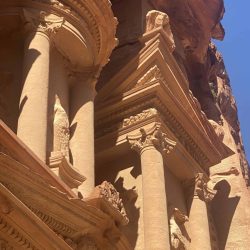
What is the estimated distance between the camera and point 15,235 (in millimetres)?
7445

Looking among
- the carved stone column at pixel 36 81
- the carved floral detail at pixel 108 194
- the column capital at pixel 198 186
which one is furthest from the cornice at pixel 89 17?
the carved floral detail at pixel 108 194

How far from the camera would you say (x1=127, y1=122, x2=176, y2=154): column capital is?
14438mm

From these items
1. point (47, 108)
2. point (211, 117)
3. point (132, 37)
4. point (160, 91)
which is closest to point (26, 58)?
point (47, 108)

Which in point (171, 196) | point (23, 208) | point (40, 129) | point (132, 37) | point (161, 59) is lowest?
point (23, 208)

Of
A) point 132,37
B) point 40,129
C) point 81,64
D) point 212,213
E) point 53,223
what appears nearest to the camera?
point 53,223

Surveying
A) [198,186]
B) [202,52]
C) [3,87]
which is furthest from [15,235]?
[202,52]

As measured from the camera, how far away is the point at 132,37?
17.0m

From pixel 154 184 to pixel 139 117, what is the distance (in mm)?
1851

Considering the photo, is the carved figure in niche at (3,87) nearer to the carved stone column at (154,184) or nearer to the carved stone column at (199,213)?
the carved stone column at (154,184)

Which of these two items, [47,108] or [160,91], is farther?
[160,91]

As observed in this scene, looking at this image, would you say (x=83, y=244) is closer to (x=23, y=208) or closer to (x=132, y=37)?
(x=23, y=208)

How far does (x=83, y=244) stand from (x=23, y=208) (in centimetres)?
138

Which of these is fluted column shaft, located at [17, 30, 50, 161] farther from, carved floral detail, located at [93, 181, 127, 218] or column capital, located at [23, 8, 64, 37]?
carved floral detail, located at [93, 181, 127, 218]

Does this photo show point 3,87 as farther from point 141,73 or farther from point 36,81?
point 141,73
